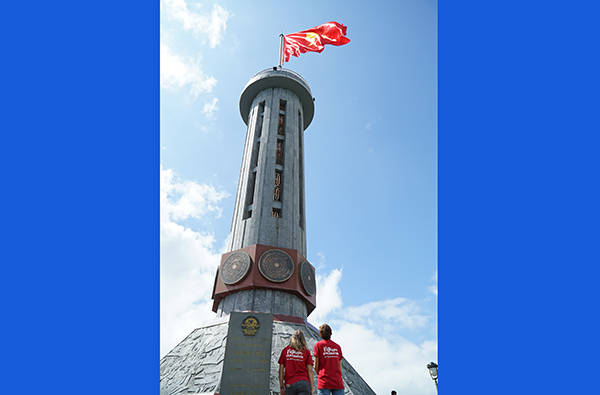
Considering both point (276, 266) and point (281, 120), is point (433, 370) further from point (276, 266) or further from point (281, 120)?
point (281, 120)

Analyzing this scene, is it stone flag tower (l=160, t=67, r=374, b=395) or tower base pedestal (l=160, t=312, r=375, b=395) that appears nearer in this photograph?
stone flag tower (l=160, t=67, r=374, b=395)

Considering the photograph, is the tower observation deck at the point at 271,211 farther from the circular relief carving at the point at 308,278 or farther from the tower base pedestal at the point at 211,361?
the tower base pedestal at the point at 211,361

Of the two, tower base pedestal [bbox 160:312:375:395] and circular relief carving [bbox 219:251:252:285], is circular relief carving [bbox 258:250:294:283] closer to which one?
circular relief carving [bbox 219:251:252:285]

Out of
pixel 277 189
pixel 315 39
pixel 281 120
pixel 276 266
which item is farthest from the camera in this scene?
pixel 315 39

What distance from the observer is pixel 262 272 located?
15242mm

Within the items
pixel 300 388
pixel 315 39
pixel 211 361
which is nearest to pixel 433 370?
pixel 211 361

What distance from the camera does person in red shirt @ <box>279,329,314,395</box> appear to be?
6734 mm

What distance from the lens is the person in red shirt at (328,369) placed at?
249 inches

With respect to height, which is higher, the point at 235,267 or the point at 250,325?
the point at 235,267

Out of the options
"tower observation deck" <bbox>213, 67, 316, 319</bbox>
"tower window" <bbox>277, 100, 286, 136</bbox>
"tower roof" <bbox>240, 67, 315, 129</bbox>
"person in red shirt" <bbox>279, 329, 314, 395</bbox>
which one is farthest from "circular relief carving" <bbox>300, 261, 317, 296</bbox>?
"tower roof" <bbox>240, 67, 315, 129</bbox>

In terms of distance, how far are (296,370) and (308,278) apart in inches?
379

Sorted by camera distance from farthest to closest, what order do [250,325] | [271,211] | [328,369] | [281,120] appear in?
[281,120] → [271,211] → [250,325] → [328,369]

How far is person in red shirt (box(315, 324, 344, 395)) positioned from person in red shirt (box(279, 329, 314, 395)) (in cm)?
35

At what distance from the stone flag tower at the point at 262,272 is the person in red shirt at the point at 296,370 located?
2.60m
